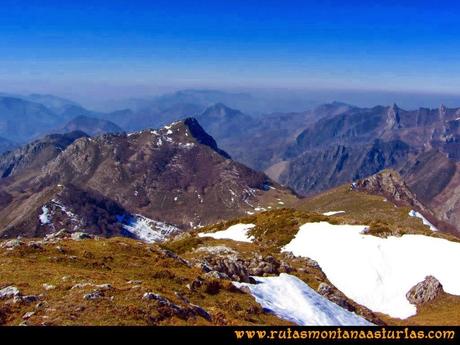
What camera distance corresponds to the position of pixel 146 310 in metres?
26.6

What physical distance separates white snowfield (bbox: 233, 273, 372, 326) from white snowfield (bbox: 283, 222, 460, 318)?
24465 mm

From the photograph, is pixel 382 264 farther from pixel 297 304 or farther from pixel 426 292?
pixel 297 304

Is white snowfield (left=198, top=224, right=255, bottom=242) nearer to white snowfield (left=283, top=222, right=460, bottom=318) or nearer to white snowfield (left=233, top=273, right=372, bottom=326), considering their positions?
white snowfield (left=283, top=222, right=460, bottom=318)

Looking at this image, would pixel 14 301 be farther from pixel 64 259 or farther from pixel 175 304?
pixel 64 259

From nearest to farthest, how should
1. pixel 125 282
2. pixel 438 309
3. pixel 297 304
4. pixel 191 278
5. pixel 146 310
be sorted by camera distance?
pixel 146 310 → pixel 125 282 → pixel 191 278 → pixel 297 304 → pixel 438 309

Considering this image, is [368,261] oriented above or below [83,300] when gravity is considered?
below

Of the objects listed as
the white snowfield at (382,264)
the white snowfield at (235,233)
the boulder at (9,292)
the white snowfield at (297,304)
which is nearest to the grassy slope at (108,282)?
the boulder at (9,292)

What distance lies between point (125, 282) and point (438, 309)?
4675 centimetres

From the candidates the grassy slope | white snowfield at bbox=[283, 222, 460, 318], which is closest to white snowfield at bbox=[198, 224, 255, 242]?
white snowfield at bbox=[283, 222, 460, 318]

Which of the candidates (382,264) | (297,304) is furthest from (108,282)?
(382,264)

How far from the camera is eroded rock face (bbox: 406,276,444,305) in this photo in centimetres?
6388

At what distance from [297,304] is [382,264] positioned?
36.1 meters

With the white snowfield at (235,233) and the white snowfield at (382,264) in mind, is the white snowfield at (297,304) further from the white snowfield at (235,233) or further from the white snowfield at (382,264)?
the white snowfield at (235,233)
